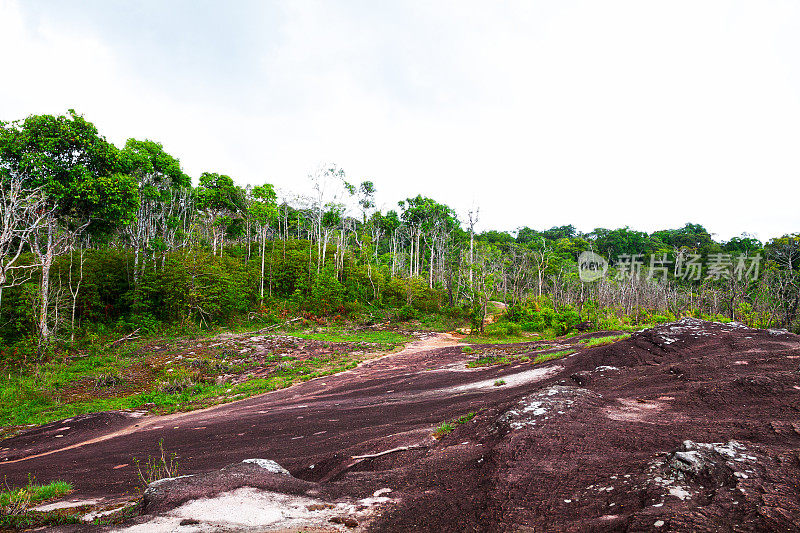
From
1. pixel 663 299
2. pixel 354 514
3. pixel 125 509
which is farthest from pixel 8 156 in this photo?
pixel 663 299

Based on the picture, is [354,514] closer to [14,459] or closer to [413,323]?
[14,459]

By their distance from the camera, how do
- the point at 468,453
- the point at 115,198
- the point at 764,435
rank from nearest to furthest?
the point at 764,435
the point at 468,453
the point at 115,198

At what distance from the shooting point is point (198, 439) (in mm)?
9016

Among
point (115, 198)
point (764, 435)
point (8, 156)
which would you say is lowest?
point (764, 435)

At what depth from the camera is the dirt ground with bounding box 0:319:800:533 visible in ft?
11.3

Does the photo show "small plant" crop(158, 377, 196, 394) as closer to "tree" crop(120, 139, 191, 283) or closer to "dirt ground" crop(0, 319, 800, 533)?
"dirt ground" crop(0, 319, 800, 533)

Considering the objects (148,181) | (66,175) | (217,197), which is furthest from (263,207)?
(66,175)

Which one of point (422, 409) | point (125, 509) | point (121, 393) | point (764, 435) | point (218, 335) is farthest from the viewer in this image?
point (218, 335)

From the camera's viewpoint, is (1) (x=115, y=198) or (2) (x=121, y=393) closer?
(2) (x=121, y=393)

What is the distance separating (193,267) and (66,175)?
8.88 m

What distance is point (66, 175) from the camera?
783 inches

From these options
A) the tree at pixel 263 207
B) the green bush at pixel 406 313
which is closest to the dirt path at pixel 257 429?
the green bush at pixel 406 313

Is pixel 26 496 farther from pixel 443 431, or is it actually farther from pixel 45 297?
pixel 45 297

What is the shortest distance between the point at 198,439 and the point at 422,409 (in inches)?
223
